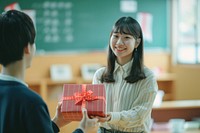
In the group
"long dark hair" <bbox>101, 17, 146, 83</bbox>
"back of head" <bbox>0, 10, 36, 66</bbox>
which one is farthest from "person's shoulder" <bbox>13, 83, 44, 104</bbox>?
"long dark hair" <bbox>101, 17, 146, 83</bbox>

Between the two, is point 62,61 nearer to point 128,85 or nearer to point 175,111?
point 175,111

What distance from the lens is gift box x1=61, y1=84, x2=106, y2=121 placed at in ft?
5.57

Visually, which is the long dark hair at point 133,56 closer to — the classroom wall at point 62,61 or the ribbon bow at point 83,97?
the ribbon bow at point 83,97

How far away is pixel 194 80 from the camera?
596 centimetres

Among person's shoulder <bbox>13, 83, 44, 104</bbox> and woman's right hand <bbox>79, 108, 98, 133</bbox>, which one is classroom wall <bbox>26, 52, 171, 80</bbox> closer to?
woman's right hand <bbox>79, 108, 98, 133</bbox>

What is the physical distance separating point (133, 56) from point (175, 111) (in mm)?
1900

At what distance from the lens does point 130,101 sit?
6.57 ft

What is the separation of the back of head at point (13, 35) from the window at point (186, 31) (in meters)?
4.99

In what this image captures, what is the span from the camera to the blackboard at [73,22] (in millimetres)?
6020

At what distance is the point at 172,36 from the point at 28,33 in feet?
17.9

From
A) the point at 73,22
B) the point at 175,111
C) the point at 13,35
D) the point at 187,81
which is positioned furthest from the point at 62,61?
the point at 13,35

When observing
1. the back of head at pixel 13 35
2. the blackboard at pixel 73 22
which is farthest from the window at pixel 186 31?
the back of head at pixel 13 35

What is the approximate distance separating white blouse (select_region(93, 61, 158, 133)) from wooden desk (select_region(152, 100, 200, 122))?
66.2 inches

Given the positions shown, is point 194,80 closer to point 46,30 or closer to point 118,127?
point 46,30
